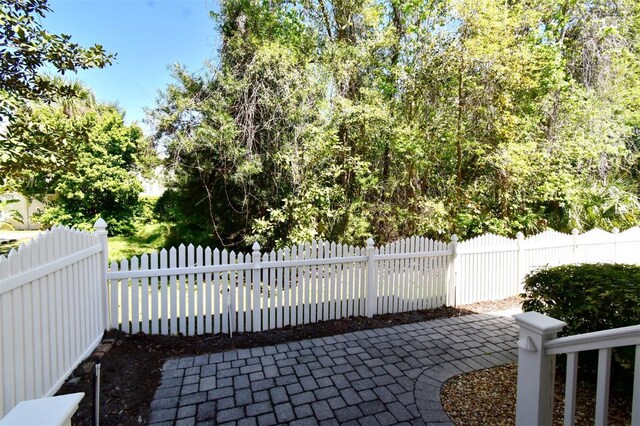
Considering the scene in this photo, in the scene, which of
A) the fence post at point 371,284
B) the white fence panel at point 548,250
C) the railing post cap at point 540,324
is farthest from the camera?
the white fence panel at point 548,250

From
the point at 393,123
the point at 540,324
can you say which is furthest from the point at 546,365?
the point at 393,123

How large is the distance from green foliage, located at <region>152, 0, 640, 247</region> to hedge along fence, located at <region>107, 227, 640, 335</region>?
1.26 metres

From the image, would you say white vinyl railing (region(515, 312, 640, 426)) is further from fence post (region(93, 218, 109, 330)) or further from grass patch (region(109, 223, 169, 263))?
grass patch (region(109, 223, 169, 263))

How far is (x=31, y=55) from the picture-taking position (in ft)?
10.6

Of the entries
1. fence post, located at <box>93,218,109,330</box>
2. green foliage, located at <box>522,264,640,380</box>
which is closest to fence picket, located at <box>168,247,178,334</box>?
fence post, located at <box>93,218,109,330</box>

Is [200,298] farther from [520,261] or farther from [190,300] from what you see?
[520,261]

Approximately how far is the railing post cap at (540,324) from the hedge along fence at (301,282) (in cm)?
299

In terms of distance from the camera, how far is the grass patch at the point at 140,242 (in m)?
9.95

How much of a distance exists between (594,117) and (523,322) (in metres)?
8.40

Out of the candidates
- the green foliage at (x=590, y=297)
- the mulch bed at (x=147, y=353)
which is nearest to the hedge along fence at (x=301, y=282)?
the mulch bed at (x=147, y=353)

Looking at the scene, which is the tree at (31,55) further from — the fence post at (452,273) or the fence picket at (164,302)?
the fence post at (452,273)

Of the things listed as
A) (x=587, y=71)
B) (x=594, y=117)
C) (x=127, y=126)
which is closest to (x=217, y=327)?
(x=594, y=117)

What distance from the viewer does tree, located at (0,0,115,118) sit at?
10.1ft

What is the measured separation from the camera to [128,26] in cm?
598
